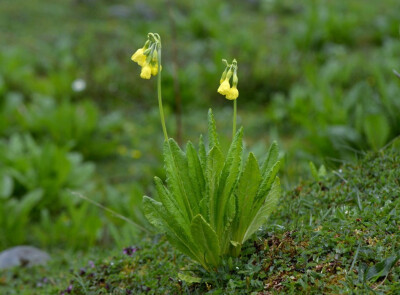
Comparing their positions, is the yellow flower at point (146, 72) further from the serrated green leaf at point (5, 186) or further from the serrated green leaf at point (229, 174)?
the serrated green leaf at point (5, 186)

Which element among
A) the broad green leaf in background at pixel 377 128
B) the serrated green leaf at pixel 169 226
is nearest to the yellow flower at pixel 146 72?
the serrated green leaf at pixel 169 226

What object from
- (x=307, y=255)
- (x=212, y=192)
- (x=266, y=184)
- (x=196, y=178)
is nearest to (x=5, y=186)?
(x=196, y=178)

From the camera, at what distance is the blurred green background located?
427cm

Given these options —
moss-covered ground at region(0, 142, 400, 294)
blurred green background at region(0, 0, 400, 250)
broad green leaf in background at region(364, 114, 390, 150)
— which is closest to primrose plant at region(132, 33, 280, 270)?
moss-covered ground at region(0, 142, 400, 294)

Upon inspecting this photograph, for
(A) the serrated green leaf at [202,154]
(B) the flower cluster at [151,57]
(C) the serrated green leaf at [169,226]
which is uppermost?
(B) the flower cluster at [151,57]

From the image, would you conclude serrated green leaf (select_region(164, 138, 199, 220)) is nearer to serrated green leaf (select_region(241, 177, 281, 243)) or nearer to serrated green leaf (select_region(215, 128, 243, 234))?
serrated green leaf (select_region(215, 128, 243, 234))

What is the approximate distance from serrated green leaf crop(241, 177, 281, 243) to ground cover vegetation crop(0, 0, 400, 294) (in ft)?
0.34

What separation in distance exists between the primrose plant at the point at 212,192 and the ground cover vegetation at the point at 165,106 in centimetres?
12

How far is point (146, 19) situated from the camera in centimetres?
923

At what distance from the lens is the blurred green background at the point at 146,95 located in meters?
4.27

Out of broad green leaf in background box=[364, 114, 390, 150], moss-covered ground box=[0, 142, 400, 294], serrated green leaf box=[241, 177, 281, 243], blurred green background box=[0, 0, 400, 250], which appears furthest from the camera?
blurred green background box=[0, 0, 400, 250]

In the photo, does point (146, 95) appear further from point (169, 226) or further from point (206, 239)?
point (206, 239)

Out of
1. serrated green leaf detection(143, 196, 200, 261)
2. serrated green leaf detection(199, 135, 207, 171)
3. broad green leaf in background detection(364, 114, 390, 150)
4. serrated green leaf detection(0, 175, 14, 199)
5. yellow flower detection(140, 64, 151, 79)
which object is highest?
yellow flower detection(140, 64, 151, 79)

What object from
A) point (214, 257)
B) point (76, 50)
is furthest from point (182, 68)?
point (214, 257)
